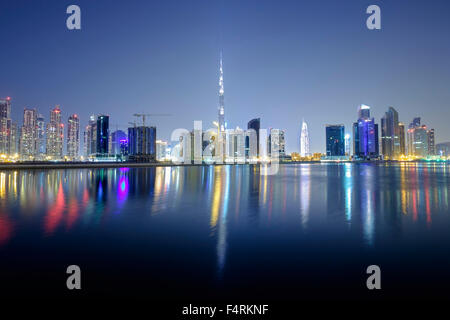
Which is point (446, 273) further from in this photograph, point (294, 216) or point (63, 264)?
point (63, 264)

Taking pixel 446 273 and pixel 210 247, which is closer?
pixel 446 273

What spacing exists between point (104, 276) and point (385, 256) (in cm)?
806

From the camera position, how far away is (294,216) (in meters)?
15.0

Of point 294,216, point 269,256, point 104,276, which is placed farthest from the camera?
point 294,216

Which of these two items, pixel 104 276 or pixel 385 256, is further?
pixel 385 256

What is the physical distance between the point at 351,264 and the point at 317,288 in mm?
2186

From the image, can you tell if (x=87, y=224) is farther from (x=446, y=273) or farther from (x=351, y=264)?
(x=446, y=273)

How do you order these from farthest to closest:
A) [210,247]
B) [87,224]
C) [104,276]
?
[87,224]
[210,247]
[104,276]

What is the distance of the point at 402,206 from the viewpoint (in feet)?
60.0

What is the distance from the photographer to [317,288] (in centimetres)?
622
